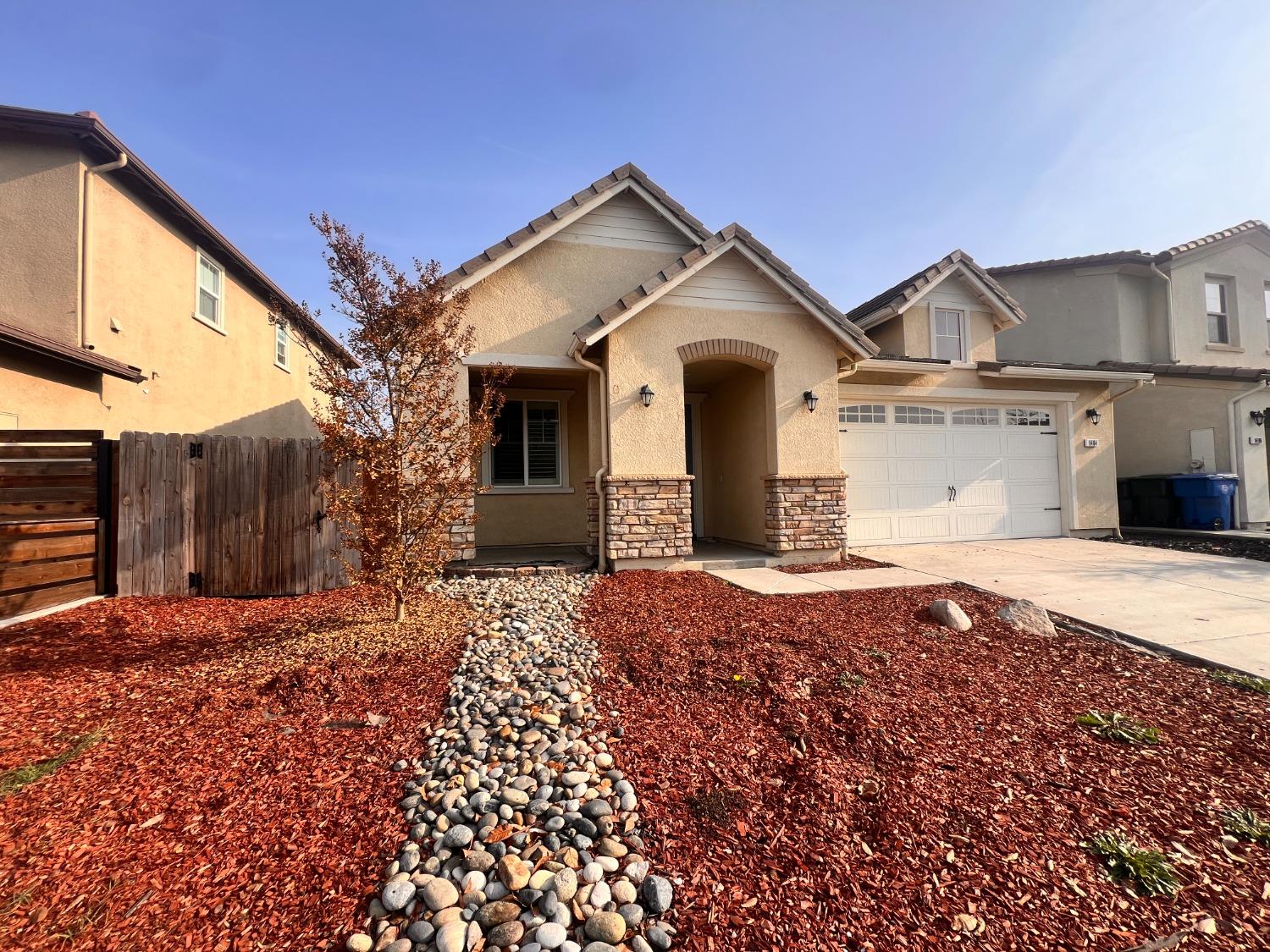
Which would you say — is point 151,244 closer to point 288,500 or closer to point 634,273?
point 288,500

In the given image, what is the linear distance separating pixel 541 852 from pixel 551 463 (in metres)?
8.19

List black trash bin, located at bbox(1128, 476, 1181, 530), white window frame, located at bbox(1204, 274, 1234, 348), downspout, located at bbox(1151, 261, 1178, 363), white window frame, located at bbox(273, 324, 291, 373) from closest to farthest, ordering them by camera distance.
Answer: black trash bin, located at bbox(1128, 476, 1181, 530) < downspout, located at bbox(1151, 261, 1178, 363) < white window frame, located at bbox(273, 324, 291, 373) < white window frame, located at bbox(1204, 274, 1234, 348)

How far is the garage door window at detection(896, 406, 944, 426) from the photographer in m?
9.99

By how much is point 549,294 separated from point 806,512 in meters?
5.32

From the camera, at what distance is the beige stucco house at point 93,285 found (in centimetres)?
716

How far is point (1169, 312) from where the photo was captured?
44.8 feet

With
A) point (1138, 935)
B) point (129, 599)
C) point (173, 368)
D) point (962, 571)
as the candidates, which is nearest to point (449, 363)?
point (129, 599)

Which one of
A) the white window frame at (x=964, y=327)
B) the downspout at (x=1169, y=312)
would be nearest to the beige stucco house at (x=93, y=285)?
the white window frame at (x=964, y=327)

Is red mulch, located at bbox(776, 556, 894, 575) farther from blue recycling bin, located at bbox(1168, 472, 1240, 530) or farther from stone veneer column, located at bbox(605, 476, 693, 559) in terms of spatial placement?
blue recycling bin, located at bbox(1168, 472, 1240, 530)

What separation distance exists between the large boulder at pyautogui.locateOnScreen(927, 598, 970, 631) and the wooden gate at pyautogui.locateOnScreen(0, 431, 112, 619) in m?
8.56

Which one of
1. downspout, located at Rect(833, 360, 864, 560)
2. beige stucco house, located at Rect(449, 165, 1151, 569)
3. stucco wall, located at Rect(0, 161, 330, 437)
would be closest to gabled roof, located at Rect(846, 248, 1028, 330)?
beige stucco house, located at Rect(449, 165, 1151, 569)

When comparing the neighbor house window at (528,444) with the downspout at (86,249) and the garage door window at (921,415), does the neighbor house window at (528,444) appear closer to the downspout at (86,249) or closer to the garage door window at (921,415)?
the downspout at (86,249)

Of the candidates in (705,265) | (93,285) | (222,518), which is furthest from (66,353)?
(705,265)

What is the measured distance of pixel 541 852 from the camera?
7.11 feet
